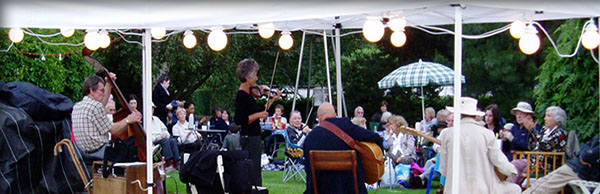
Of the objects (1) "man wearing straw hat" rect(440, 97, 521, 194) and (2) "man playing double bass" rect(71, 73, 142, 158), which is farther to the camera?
(2) "man playing double bass" rect(71, 73, 142, 158)

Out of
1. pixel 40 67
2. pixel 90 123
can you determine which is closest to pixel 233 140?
pixel 40 67

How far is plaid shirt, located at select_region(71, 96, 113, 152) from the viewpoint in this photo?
23.6ft

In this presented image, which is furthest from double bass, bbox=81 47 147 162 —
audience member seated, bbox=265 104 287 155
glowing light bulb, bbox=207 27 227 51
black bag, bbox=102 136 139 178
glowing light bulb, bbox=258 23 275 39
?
audience member seated, bbox=265 104 287 155

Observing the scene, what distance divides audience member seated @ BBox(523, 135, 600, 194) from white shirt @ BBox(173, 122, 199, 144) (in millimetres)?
6984

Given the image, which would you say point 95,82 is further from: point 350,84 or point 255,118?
point 350,84

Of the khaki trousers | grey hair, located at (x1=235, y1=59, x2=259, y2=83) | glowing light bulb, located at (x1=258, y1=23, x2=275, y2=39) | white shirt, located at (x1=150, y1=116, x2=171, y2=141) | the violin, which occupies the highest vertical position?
glowing light bulb, located at (x1=258, y1=23, x2=275, y2=39)

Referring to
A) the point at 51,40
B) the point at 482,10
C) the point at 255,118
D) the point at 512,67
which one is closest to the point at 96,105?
the point at 255,118

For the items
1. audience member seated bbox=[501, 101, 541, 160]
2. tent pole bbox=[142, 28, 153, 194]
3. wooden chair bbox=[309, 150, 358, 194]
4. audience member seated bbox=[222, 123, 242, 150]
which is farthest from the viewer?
audience member seated bbox=[222, 123, 242, 150]

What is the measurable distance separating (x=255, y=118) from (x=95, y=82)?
1.61m

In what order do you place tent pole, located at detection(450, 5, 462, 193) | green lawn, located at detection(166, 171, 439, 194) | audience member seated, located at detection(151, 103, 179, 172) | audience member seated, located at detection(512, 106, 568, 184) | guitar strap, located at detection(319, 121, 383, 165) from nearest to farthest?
tent pole, located at detection(450, 5, 462, 193) → guitar strap, located at detection(319, 121, 383, 165) → audience member seated, located at detection(512, 106, 568, 184) → green lawn, located at detection(166, 171, 439, 194) → audience member seated, located at detection(151, 103, 179, 172)

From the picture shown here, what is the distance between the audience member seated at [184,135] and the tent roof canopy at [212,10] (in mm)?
6844

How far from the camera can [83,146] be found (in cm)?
734

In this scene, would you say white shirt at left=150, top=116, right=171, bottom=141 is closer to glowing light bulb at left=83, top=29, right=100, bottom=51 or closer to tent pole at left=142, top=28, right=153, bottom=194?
glowing light bulb at left=83, top=29, right=100, bottom=51

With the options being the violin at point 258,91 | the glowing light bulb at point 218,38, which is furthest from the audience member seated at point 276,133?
the glowing light bulb at point 218,38
